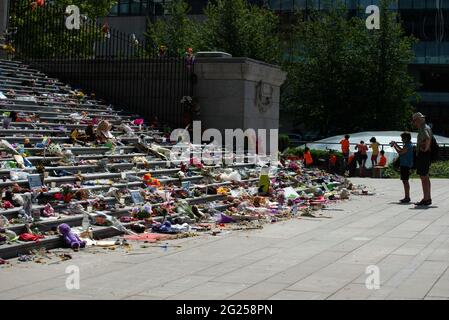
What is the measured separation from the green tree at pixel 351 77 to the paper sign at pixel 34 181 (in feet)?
104

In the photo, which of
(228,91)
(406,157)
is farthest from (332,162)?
(406,157)

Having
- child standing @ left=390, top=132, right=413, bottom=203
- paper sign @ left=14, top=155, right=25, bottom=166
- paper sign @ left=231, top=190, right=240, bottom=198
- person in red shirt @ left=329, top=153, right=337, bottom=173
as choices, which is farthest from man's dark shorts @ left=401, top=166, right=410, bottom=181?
person in red shirt @ left=329, top=153, right=337, bottom=173

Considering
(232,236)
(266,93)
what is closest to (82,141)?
(232,236)

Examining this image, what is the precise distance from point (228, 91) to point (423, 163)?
22.3ft

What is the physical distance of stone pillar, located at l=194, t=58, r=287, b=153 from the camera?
64.4 feet

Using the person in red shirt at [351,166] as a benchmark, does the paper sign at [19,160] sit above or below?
above

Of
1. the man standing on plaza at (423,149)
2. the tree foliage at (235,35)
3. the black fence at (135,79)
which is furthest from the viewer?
the tree foliage at (235,35)

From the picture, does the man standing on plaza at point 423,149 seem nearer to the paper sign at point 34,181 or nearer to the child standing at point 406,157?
the child standing at point 406,157

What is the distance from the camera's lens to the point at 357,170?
27.7m

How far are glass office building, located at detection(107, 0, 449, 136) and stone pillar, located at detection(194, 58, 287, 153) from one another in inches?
1421

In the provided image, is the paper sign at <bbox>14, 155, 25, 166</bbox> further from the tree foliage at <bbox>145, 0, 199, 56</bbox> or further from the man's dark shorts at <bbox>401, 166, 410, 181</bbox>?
the tree foliage at <bbox>145, 0, 199, 56</bbox>

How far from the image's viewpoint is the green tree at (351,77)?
133 feet

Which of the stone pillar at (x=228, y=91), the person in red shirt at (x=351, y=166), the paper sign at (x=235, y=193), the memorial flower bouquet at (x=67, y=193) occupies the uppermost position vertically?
the stone pillar at (x=228, y=91)

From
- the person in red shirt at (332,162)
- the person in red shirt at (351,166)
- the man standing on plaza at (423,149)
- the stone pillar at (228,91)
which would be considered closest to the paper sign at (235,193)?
the man standing on plaza at (423,149)
